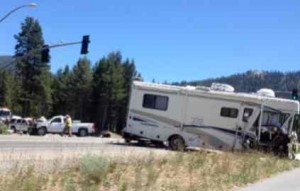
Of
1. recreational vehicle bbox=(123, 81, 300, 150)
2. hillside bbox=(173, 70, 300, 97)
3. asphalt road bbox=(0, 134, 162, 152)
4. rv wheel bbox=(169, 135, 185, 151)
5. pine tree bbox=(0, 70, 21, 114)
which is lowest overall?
asphalt road bbox=(0, 134, 162, 152)

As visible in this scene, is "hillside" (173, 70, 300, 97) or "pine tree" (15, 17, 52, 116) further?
"hillside" (173, 70, 300, 97)

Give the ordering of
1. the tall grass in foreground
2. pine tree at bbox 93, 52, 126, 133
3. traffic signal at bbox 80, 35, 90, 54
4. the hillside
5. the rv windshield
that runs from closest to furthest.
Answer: the tall grass in foreground → the rv windshield → traffic signal at bbox 80, 35, 90, 54 → pine tree at bbox 93, 52, 126, 133 → the hillside

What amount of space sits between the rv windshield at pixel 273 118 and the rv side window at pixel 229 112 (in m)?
1.39

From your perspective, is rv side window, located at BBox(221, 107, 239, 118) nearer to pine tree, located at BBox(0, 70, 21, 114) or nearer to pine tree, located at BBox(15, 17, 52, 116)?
pine tree, located at BBox(15, 17, 52, 116)

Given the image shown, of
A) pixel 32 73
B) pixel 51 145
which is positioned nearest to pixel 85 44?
pixel 51 145

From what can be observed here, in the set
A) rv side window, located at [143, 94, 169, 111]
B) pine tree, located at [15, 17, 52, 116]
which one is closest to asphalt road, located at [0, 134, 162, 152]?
rv side window, located at [143, 94, 169, 111]

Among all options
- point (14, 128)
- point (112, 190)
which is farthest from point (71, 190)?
point (14, 128)

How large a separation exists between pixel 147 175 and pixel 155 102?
17869 mm

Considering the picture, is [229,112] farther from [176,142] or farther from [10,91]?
[10,91]

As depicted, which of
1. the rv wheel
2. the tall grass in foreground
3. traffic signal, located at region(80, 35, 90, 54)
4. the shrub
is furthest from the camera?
traffic signal, located at region(80, 35, 90, 54)

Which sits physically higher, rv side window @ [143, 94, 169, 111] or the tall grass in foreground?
rv side window @ [143, 94, 169, 111]

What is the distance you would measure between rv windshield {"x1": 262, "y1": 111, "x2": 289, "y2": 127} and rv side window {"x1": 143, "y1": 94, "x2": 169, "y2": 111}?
500 centimetres

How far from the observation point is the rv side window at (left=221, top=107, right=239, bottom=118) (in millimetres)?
32156

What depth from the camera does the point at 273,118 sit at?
32.0m
